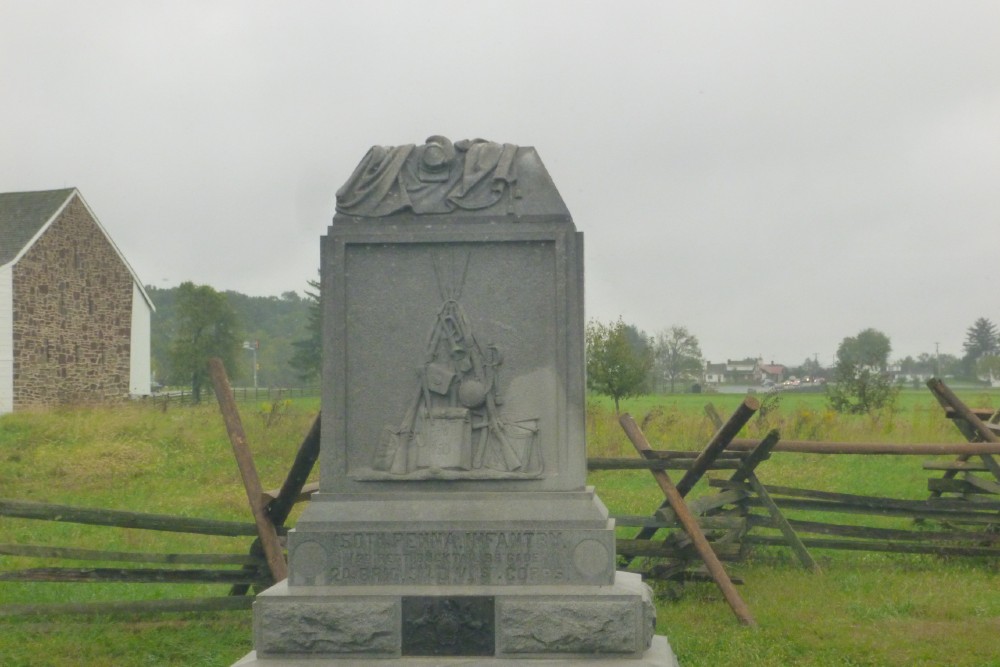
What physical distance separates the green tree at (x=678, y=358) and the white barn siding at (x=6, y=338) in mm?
22266

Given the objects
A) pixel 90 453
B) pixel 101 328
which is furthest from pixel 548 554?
pixel 101 328

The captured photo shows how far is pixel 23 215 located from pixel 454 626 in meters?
29.4

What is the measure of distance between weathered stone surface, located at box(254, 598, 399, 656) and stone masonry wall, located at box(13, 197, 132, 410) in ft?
87.0

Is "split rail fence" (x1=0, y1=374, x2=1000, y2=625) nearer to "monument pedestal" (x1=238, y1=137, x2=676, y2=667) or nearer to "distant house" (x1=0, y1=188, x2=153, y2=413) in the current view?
"monument pedestal" (x1=238, y1=137, x2=676, y2=667)

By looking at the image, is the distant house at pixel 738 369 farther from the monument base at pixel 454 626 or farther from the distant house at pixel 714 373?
the monument base at pixel 454 626

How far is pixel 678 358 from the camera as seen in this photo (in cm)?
4478

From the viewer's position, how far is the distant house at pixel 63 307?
29.6 metres

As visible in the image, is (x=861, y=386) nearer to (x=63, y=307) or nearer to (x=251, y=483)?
(x=251, y=483)

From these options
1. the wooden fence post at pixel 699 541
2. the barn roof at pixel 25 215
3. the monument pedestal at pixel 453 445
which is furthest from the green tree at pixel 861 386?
the barn roof at pixel 25 215

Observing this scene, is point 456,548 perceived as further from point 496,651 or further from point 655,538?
point 655,538

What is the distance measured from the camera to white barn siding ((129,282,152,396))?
3519cm

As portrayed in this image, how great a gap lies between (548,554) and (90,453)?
42.1 feet

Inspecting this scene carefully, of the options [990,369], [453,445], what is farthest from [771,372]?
[990,369]

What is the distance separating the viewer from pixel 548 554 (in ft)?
18.6
